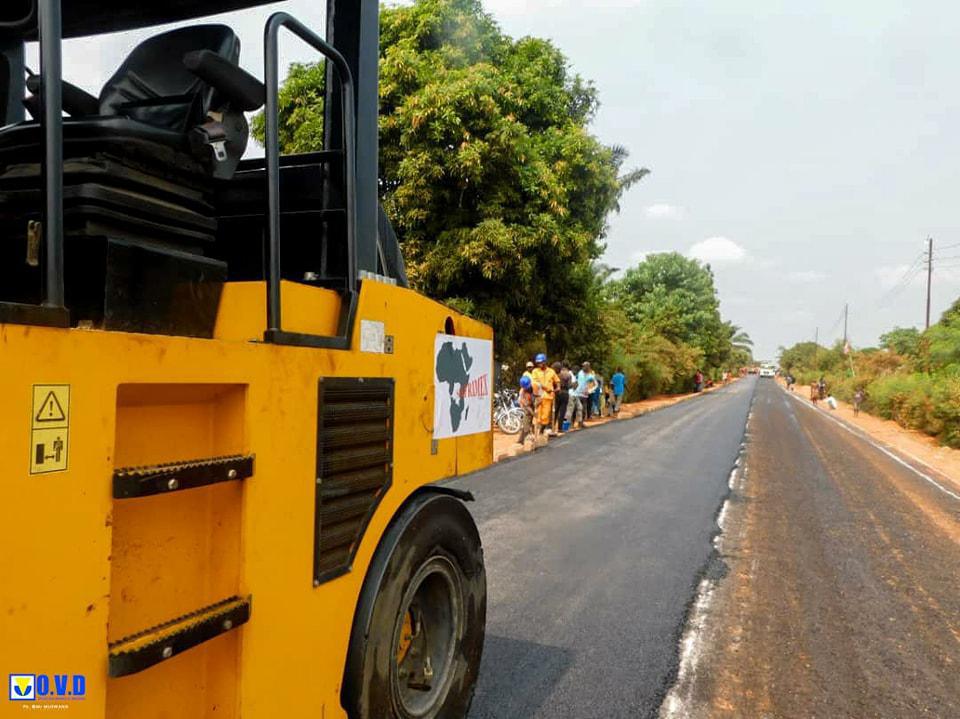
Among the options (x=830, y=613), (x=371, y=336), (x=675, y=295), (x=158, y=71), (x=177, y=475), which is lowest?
(x=830, y=613)

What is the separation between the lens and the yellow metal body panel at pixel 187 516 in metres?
1.21

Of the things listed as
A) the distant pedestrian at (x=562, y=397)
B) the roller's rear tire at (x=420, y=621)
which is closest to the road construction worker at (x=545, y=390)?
the distant pedestrian at (x=562, y=397)

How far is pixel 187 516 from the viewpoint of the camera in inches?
64.9

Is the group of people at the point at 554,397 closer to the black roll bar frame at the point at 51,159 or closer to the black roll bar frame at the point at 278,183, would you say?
the black roll bar frame at the point at 278,183

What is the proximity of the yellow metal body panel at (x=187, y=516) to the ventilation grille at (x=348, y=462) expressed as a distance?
0.14 ft

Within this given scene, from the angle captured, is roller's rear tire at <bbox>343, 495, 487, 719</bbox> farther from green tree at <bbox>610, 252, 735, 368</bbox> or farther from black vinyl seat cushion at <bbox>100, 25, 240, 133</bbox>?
green tree at <bbox>610, 252, 735, 368</bbox>

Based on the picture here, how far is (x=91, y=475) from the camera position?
4.32ft

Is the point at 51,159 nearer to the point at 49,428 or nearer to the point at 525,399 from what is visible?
the point at 49,428

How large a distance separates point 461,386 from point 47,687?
6.30 ft

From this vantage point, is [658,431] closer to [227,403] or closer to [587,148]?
[587,148]

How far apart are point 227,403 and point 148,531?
339 mm

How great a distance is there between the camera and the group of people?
14688mm

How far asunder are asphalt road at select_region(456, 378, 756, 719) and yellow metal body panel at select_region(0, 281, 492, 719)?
68.5 inches

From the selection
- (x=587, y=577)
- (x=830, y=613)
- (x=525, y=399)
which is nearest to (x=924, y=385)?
(x=525, y=399)
